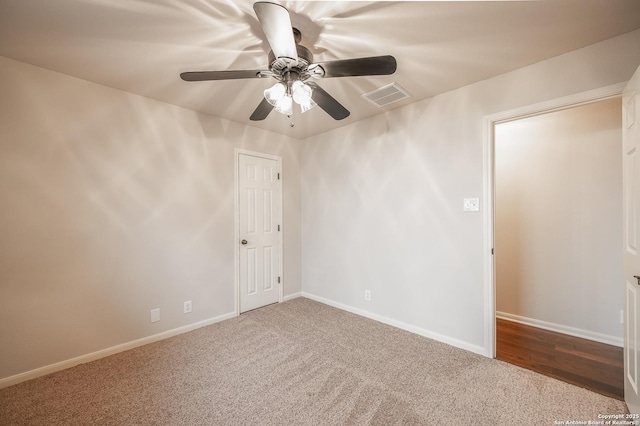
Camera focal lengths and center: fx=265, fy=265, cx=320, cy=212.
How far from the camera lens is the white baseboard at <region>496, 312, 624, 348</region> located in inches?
101

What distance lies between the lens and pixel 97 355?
7.75ft

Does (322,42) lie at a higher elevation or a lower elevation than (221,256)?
higher

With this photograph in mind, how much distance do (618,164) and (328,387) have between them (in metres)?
3.36

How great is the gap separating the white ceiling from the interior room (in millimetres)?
14

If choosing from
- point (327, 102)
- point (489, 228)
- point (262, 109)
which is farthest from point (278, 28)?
point (489, 228)

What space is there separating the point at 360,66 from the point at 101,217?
2548mm

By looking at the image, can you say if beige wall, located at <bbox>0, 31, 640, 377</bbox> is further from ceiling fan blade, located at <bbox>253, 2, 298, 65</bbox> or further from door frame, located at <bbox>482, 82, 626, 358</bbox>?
ceiling fan blade, located at <bbox>253, 2, 298, 65</bbox>

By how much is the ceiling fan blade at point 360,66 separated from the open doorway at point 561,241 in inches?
58.8

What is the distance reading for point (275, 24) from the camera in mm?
1260

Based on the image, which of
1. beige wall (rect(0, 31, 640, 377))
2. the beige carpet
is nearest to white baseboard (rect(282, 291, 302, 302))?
beige wall (rect(0, 31, 640, 377))

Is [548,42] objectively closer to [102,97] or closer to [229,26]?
[229,26]

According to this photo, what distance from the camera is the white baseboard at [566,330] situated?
256 cm

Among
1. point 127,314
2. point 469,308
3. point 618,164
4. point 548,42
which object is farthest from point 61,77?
point 618,164

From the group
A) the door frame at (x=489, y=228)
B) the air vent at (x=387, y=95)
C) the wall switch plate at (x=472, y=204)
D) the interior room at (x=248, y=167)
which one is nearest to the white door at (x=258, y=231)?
the interior room at (x=248, y=167)
